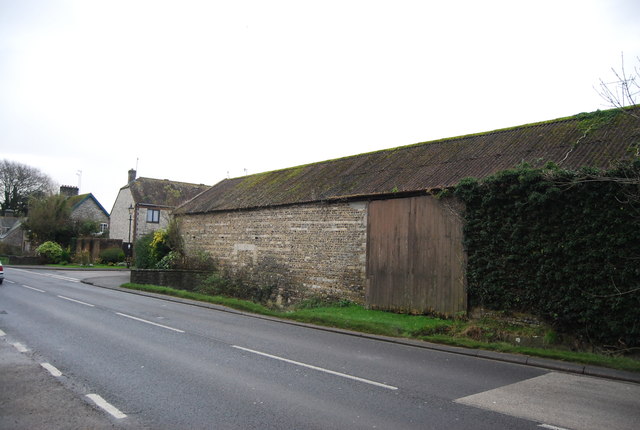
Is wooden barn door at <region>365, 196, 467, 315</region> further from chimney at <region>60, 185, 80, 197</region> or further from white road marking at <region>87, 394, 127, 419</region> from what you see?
chimney at <region>60, 185, 80, 197</region>

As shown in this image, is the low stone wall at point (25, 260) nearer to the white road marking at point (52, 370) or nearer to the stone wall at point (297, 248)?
the stone wall at point (297, 248)

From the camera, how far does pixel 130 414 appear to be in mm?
5172

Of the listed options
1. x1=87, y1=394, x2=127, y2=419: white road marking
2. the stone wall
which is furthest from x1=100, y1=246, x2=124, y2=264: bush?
x1=87, y1=394, x2=127, y2=419: white road marking

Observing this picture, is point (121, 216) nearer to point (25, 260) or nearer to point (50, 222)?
point (50, 222)

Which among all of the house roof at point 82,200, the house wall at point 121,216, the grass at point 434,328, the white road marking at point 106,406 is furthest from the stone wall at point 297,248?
the house roof at point 82,200

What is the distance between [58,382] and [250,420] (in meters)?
3.07

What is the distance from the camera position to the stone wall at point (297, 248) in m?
16.5

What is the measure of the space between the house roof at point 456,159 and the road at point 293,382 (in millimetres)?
5514

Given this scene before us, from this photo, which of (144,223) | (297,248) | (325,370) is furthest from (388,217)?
(144,223)

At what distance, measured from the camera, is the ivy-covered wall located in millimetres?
9703

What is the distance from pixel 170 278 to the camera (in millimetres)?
22438

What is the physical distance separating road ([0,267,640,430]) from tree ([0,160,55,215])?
5786 centimetres

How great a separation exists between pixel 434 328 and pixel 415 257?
3.03 m

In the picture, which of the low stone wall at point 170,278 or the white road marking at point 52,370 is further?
the low stone wall at point 170,278
